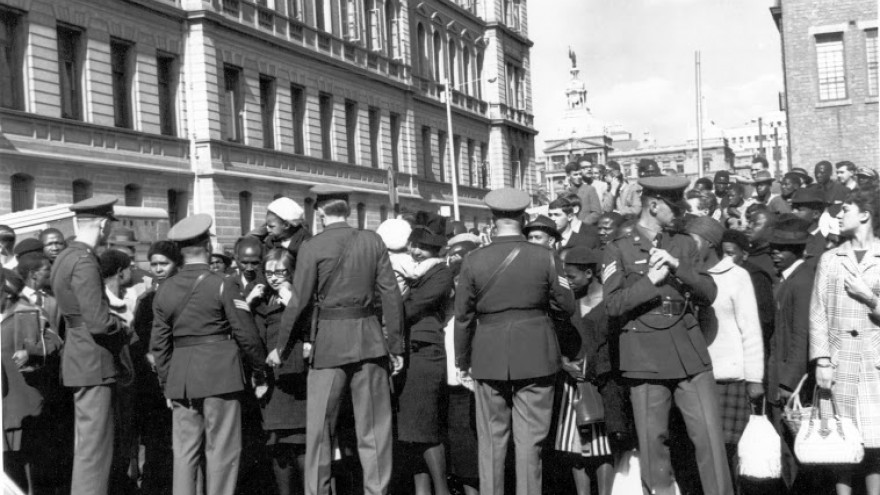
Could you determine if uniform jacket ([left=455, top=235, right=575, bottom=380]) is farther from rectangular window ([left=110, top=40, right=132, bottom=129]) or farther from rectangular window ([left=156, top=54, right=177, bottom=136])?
rectangular window ([left=156, top=54, right=177, bottom=136])

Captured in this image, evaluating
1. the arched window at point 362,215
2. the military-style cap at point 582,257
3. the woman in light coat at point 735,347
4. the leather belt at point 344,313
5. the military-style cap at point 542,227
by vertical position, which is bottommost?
the woman in light coat at point 735,347

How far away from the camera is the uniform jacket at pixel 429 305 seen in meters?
8.20

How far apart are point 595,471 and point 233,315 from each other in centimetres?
299

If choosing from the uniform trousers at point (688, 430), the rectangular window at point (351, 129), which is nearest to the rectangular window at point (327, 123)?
the rectangular window at point (351, 129)

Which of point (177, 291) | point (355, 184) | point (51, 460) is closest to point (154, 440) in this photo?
point (51, 460)

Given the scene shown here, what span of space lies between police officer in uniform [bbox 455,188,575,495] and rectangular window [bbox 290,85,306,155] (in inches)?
1267

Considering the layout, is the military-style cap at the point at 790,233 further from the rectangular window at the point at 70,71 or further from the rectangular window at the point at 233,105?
the rectangular window at the point at 233,105

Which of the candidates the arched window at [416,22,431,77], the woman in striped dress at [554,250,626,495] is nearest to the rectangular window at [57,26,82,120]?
the woman in striped dress at [554,250,626,495]

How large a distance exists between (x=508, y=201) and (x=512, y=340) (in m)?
1.04

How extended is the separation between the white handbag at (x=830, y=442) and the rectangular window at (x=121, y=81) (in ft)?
82.9

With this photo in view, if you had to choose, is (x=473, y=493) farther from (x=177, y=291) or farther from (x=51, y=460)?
(x=51, y=460)

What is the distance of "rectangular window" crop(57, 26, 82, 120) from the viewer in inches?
1061

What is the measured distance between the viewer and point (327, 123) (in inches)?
1631

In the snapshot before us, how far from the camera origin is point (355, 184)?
42625 millimetres
